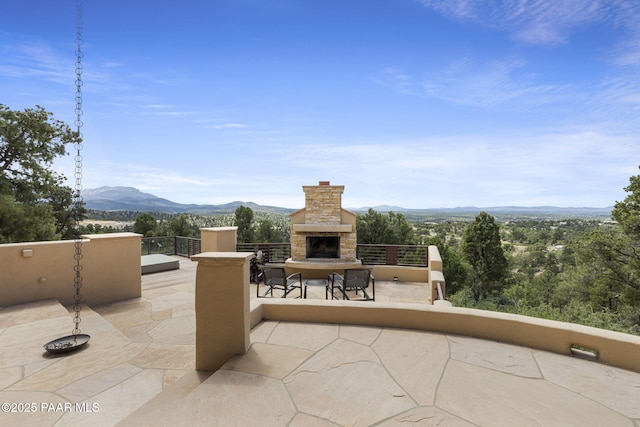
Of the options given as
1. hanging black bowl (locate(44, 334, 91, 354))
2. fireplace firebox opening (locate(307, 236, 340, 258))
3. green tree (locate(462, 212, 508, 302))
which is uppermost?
fireplace firebox opening (locate(307, 236, 340, 258))

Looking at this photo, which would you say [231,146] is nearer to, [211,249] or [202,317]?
[211,249]

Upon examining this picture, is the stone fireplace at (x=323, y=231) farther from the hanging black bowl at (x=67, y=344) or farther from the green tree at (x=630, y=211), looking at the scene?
the green tree at (x=630, y=211)

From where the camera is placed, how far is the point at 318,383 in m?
2.06

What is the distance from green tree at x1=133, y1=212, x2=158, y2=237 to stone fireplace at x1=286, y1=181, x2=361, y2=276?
85.8 feet

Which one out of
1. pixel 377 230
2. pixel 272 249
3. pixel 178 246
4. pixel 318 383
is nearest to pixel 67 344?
pixel 318 383

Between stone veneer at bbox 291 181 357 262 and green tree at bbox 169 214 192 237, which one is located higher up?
stone veneer at bbox 291 181 357 262

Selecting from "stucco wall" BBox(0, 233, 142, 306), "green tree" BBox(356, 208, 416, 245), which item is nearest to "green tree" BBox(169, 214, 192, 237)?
"green tree" BBox(356, 208, 416, 245)

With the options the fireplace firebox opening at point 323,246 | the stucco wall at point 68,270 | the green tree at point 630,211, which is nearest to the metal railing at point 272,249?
the fireplace firebox opening at point 323,246

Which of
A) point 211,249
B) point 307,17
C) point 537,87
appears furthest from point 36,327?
point 537,87

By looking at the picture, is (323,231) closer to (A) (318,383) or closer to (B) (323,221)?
(B) (323,221)

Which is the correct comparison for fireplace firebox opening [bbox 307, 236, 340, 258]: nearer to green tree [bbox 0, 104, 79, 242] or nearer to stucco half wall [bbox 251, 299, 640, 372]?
stucco half wall [bbox 251, 299, 640, 372]

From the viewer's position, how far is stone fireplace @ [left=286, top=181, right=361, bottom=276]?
9273 mm

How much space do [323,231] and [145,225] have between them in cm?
2774

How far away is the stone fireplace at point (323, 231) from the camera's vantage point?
927 centimetres
